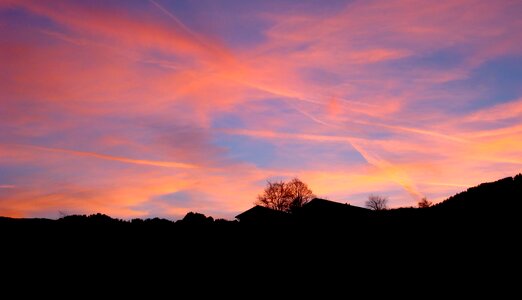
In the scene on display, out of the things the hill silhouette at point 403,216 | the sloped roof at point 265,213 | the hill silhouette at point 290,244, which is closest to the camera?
the hill silhouette at point 290,244

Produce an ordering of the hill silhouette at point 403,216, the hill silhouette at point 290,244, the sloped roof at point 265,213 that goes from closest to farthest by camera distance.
Answer: the hill silhouette at point 290,244
the hill silhouette at point 403,216
the sloped roof at point 265,213

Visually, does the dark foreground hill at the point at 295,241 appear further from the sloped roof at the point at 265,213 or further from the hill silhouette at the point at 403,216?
the sloped roof at the point at 265,213

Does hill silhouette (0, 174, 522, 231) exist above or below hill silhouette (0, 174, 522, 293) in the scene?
above

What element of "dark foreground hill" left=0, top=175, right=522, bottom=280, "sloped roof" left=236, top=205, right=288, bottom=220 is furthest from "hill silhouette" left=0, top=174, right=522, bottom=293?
"sloped roof" left=236, top=205, right=288, bottom=220

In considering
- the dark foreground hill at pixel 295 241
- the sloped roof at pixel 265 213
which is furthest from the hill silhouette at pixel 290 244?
the sloped roof at pixel 265 213

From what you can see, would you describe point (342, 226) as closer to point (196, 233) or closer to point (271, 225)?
point (271, 225)

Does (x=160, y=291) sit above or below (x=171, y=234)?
below

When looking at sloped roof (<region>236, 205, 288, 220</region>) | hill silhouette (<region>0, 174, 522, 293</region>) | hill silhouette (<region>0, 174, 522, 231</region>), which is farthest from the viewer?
sloped roof (<region>236, 205, 288, 220</region>)

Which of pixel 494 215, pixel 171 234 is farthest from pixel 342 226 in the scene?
pixel 171 234

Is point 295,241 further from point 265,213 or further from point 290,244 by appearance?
point 265,213

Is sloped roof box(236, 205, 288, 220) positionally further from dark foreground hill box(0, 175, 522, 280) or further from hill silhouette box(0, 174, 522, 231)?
dark foreground hill box(0, 175, 522, 280)

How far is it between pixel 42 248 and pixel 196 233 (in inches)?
191

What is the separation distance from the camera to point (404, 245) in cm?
1580

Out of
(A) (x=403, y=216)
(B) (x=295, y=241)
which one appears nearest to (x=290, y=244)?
(B) (x=295, y=241)
